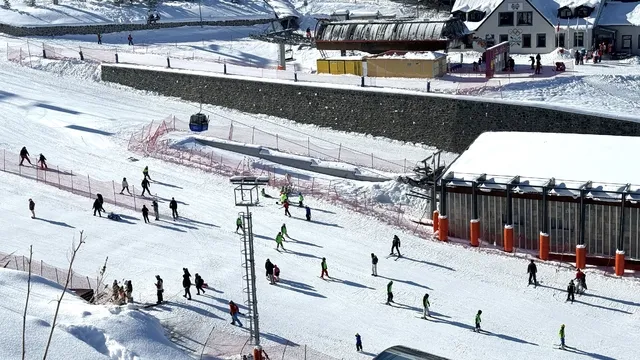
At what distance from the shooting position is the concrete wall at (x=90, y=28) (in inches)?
2643

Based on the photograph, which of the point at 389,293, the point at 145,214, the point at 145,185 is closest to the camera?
the point at 389,293

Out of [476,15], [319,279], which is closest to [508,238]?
[319,279]

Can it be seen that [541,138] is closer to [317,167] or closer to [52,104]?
[317,167]

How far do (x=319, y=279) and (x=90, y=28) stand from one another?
1631 inches

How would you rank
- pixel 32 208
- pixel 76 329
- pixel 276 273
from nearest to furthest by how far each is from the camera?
pixel 76 329 < pixel 276 273 < pixel 32 208

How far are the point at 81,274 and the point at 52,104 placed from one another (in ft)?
76.3

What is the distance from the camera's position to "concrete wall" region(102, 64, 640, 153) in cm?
4694

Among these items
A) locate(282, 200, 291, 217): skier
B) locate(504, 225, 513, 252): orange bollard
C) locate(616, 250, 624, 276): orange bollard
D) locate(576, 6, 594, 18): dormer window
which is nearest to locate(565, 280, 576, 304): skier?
locate(616, 250, 624, 276): orange bollard

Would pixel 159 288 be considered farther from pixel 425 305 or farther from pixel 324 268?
pixel 425 305

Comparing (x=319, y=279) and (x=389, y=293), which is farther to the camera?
(x=319, y=279)

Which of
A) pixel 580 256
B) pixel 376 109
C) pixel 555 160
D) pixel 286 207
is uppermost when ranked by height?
pixel 376 109

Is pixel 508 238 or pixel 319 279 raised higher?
pixel 508 238

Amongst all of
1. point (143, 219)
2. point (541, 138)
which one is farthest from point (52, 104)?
point (541, 138)

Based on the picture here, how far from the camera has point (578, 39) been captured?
196ft
